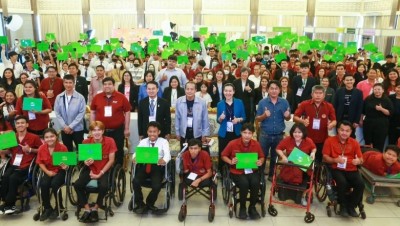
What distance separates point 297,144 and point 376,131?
5.14 ft

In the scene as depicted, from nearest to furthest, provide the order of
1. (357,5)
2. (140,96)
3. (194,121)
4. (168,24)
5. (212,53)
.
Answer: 1. (194,121)
2. (140,96)
3. (212,53)
4. (168,24)
5. (357,5)

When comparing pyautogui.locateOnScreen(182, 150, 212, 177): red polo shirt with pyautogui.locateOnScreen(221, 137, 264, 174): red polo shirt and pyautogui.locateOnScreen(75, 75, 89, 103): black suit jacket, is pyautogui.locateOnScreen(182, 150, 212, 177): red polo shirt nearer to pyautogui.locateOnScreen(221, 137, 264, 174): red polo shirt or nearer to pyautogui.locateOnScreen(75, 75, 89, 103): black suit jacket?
pyautogui.locateOnScreen(221, 137, 264, 174): red polo shirt

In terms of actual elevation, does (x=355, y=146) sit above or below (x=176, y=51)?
below

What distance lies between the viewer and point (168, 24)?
533 inches

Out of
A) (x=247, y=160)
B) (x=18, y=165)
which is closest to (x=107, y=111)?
(x=18, y=165)

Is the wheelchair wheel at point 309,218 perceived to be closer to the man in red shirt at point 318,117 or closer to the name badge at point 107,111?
the man in red shirt at point 318,117

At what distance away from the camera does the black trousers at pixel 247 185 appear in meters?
3.74

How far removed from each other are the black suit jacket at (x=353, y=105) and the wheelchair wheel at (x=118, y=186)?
124 inches

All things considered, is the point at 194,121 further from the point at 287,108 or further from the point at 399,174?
the point at 399,174

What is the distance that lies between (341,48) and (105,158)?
22.7 feet

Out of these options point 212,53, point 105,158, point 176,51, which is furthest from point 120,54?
point 105,158

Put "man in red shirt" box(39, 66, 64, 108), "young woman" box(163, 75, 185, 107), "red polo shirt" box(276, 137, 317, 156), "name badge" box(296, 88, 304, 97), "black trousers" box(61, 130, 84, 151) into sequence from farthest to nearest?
1. "name badge" box(296, 88, 304, 97)
2. "man in red shirt" box(39, 66, 64, 108)
3. "young woman" box(163, 75, 185, 107)
4. "black trousers" box(61, 130, 84, 151)
5. "red polo shirt" box(276, 137, 317, 156)

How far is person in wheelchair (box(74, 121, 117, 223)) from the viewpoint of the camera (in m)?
3.64

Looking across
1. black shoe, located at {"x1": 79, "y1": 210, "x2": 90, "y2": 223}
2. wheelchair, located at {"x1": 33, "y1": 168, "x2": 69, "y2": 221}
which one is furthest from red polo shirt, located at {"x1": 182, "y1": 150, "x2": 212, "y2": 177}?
wheelchair, located at {"x1": 33, "y1": 168, "x2": 69, "y2": 221}
